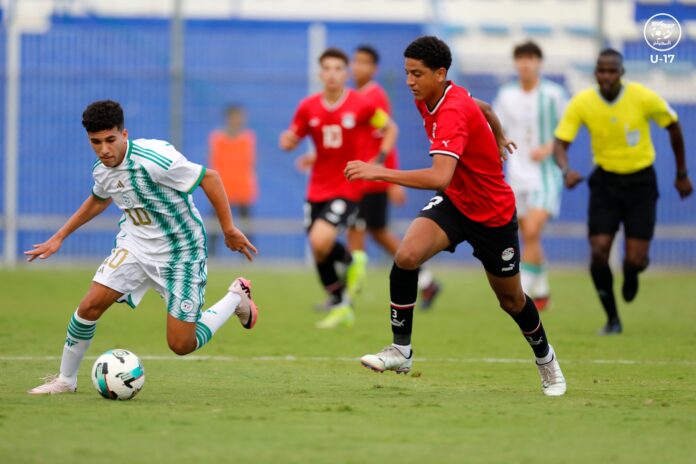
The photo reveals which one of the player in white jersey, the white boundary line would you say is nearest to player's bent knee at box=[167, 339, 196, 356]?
the white boundary line

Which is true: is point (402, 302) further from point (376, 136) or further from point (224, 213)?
point (376, 136)

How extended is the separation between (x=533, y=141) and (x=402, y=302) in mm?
7151

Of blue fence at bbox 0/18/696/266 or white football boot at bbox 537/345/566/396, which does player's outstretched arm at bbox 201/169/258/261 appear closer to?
white football boot at bbox 537/345/566/396

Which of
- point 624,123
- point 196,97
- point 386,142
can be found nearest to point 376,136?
point 386,142

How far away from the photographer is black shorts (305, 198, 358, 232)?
12.4 meters

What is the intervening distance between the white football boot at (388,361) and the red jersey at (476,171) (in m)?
0.96

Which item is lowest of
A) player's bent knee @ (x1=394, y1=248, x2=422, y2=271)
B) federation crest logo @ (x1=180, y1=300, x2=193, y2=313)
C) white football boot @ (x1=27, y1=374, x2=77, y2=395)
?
white football boot @ (x1=27, y1=374, x2=77, y2=395)

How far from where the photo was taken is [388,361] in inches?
301

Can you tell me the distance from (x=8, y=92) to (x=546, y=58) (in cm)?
884

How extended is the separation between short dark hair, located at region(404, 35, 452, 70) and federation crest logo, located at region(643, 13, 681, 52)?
11.4 metres

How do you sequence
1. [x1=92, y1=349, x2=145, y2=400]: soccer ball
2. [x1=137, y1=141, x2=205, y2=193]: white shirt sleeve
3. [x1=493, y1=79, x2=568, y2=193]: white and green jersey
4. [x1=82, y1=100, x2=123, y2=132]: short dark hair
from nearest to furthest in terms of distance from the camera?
1. [x1=92, y1=349, x2=145, y2=400]: soccer ball
2. [x1=82, y1=100, x2=123, y2=132]: short dark hair
3. [x1=137, y1=141, x2=205, y2=193]: white shirt sleeve
4. [x1=493, y1=79, x2=568, y2=193]: white and green jersey

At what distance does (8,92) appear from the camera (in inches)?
802

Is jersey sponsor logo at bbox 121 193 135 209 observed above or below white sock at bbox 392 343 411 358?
above

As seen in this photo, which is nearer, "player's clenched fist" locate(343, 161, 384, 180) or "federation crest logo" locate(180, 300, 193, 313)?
"player's clenched fist" locate(343, 161, 384, 180)
